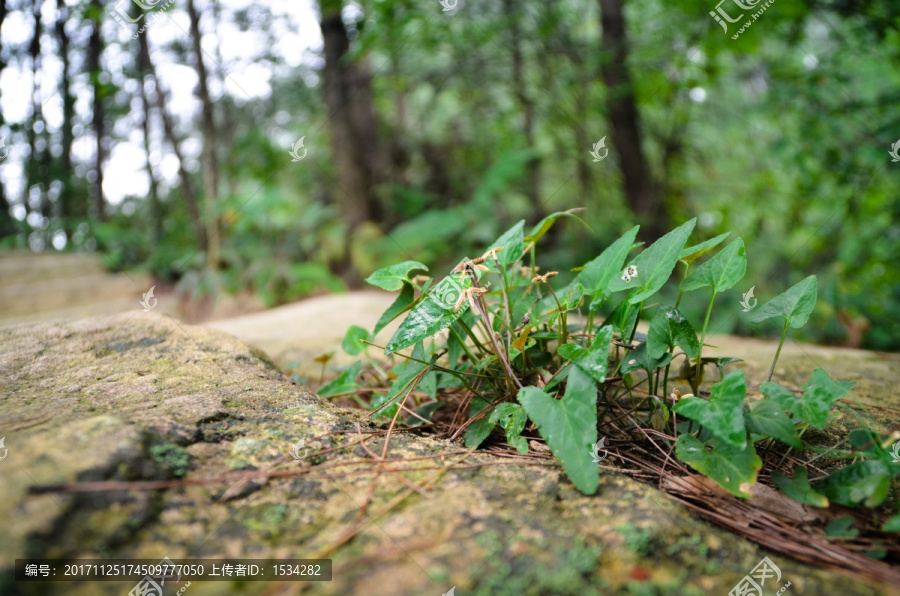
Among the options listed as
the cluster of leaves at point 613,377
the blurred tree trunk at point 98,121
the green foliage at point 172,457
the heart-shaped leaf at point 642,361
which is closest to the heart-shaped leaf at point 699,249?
the cluster of leaves at point 613,377

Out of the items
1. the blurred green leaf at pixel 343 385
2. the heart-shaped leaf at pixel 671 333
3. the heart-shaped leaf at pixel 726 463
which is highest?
the heart-shaped leaf at pixel 671 333

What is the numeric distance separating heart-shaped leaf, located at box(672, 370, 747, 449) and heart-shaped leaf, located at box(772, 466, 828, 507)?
0.49ft

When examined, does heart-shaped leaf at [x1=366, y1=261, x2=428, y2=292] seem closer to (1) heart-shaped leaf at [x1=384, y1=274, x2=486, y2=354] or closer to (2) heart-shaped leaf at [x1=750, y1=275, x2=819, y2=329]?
(1) heart-shaped leaf at [x1=384, y1=274, x2=486, y2=354]

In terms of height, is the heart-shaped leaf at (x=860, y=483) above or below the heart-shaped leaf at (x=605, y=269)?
below

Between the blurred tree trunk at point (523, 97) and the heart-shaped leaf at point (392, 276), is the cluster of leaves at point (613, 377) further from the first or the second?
the blurred tree trunk at point (523, 97)

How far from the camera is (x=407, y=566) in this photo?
2.67ft

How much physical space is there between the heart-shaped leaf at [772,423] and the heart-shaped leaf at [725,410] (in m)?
0.08

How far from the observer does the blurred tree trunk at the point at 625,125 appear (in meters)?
4.65

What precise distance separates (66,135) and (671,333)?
11.8 metres

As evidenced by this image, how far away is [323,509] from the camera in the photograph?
95cm

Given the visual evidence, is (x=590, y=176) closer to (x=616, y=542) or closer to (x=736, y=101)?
(x=736, y=101)

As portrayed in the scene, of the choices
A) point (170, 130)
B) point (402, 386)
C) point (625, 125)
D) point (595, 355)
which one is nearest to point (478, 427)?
point (402, 386)

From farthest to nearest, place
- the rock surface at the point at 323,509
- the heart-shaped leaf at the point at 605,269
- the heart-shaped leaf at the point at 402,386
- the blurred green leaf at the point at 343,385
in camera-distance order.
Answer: the blurred green leaf at the point at 343,385, the heart-shaped leaf at the point at 402,386, the heart-shaped leaf at the point at 605,269, the rock surface at the point at 323,509

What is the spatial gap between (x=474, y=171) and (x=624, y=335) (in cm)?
585
